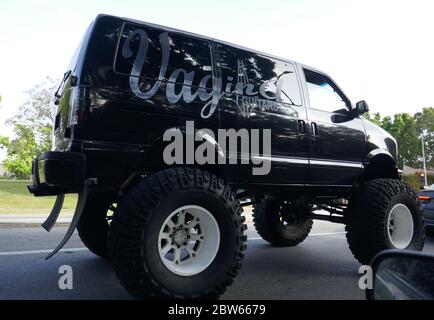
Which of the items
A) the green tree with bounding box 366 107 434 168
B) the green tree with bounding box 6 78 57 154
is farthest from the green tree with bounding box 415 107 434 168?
the green tree with bounding box 6 78 57 154

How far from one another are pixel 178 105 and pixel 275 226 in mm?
3424

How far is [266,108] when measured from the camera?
13.5 feet

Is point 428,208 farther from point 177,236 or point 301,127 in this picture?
point 177,236

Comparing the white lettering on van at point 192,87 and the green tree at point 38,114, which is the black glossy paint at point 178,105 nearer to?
the white lettering on van at point 192,87

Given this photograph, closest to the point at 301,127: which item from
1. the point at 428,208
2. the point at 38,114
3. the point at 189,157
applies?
the point at 189,157

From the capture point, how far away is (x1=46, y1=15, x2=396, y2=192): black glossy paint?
3207 millimetres

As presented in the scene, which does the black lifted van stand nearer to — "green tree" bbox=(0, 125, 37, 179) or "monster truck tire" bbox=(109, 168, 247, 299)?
"monster truck tire" bbox=(109, 168, 247, 299)

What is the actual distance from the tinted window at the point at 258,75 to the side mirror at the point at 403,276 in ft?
8.87

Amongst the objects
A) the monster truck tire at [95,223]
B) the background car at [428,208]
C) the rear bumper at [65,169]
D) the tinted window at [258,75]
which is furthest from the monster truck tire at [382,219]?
the background car at [428,208]

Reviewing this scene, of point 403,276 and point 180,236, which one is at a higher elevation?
point 403,276

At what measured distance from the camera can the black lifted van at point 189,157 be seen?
3041 mm

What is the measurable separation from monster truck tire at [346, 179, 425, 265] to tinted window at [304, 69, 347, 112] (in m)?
1.08

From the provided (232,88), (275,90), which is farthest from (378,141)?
(232,88)
